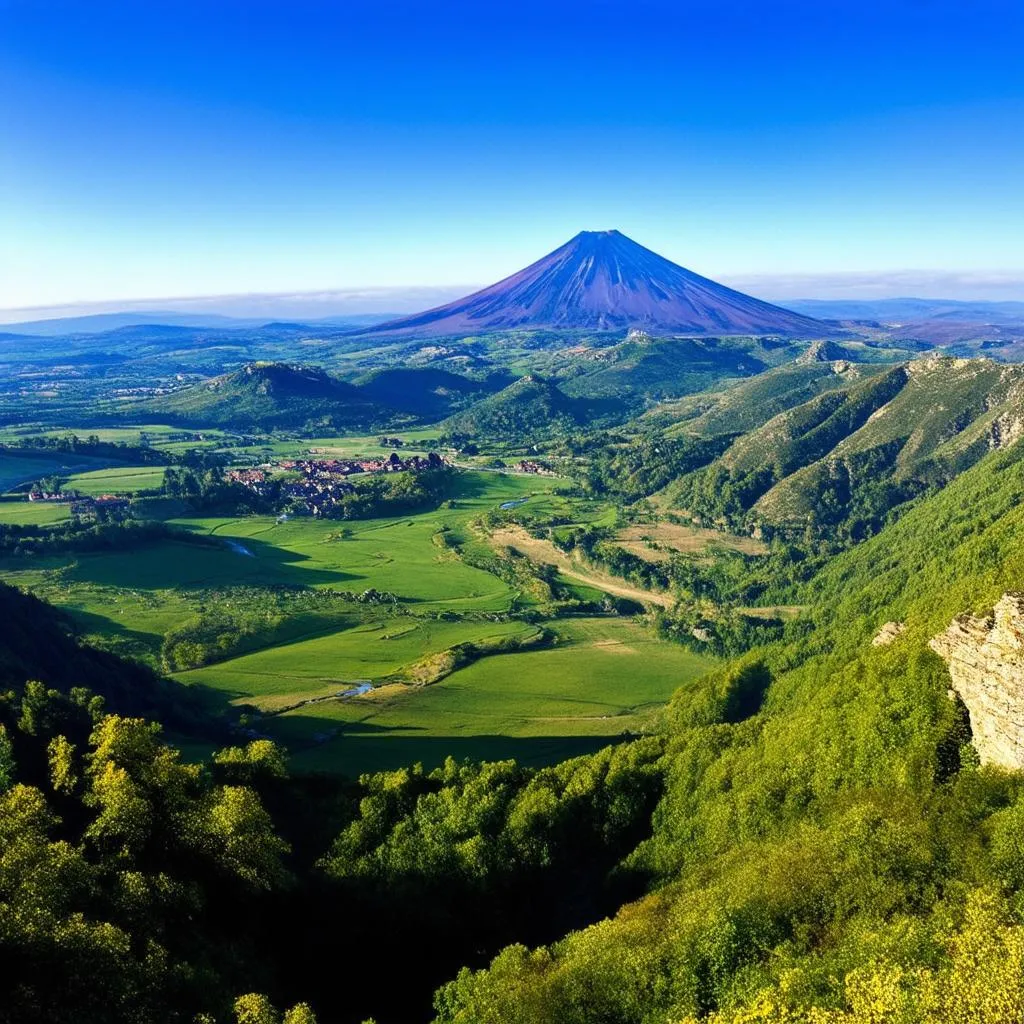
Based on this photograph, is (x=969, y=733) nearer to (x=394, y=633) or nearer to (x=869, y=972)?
(x=869, y=972)

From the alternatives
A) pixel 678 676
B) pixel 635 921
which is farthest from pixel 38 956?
pixel 678 676

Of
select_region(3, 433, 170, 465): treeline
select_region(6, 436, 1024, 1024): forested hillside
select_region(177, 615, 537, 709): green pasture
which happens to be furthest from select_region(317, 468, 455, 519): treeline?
select_region(6, 436, 1024, 1024): forested hillside

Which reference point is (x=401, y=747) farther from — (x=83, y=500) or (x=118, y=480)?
(x=118, y=480)

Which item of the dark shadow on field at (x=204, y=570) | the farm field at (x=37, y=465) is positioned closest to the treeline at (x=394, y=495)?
the dark shadow on field at (x=204, y=570)

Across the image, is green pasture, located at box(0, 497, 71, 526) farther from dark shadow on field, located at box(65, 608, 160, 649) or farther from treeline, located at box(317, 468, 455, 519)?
dark shadow on field, located at box(65, 608, 160, 649)

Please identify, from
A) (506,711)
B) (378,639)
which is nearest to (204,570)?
(378,639)

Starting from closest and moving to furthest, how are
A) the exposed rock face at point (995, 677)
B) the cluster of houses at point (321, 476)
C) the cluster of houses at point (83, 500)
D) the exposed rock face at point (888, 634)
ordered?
the exposed rock face at point (995, 677) < the exposed rock face at point (888, 634) < the cluster of houses at point (83, 500) < the cluster of houses at point (321, 476)

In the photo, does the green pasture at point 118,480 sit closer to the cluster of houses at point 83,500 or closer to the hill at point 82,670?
the cluster of houses at point 83,500
